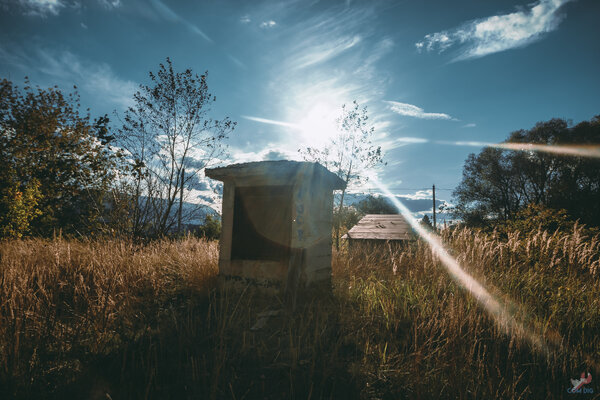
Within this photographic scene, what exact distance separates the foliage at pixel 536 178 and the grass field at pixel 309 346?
16.6 metres

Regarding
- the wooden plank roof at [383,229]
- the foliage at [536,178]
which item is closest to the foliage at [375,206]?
the foliage at [536,178]

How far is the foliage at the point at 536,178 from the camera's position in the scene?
17000mm

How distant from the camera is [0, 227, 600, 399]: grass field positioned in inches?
90.1

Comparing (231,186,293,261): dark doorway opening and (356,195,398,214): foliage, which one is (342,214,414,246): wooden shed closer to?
(231,186,293,261): dark doorway opening

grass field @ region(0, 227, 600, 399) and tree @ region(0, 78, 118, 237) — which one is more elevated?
tree @ region(0, 78, 118, 237)

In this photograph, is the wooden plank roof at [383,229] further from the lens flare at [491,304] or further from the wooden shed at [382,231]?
the lens flare at [491,304]

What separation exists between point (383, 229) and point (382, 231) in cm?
28

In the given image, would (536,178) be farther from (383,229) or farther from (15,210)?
(15,210)

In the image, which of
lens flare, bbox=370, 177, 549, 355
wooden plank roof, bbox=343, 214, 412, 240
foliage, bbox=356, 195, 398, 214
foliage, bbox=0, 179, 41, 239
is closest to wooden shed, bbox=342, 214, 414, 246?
wooden plank roof, bbox=343, 214, 412, 240

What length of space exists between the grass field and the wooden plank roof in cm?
793

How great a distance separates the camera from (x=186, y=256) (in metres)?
6.00

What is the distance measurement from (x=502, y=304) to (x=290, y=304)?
2858 millimetres

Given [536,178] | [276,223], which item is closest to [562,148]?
[536,178]

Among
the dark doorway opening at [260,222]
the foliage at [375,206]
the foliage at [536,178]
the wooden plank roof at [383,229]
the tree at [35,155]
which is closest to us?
the dark doorway opening at [260,222]
